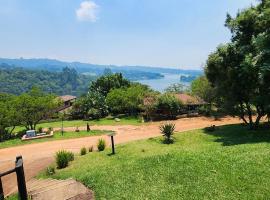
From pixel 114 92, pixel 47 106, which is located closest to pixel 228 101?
pixel 47 106

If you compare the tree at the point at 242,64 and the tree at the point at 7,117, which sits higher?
the tree at the point at 242,64

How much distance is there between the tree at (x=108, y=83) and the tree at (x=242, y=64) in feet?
145

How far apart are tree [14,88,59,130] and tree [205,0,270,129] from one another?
71.7ft

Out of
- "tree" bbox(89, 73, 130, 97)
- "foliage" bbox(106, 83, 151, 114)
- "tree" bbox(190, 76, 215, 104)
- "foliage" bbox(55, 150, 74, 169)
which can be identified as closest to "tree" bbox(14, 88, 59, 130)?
"foliage" bbox(106, 83, 151, 114)

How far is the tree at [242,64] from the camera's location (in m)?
23.6

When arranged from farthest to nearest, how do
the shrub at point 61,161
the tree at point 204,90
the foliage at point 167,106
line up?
1. the tree at point 204,90
2. the foliage at point 167,106
3. the shrub at point 61,161

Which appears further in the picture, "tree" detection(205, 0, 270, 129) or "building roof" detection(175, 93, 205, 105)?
"building roof" detection(175, 93, 205, 105)

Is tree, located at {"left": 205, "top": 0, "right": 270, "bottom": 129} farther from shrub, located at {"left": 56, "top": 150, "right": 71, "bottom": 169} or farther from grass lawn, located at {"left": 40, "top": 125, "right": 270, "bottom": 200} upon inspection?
shrub, located at {"left": 56, "top": 150, "right": 71, "bottom": 169}

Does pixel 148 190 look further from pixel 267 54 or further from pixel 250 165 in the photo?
pixel 267 54

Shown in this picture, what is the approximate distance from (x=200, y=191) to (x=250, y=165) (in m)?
2.84

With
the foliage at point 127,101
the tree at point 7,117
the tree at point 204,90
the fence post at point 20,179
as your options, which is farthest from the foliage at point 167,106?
the fence post at point 20,179

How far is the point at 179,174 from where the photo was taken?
11758 millimetres

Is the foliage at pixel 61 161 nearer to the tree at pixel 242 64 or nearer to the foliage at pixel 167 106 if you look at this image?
the tree at pixel 242 64

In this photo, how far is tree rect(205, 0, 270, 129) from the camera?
23641 mm
